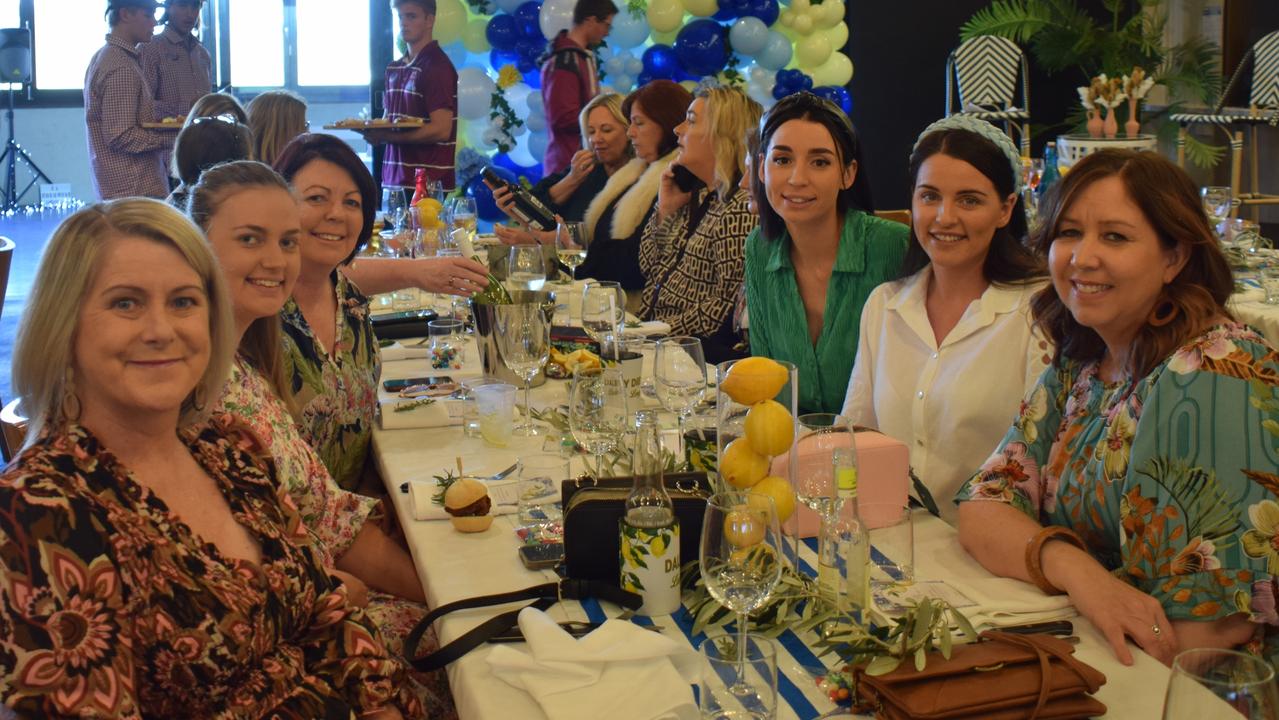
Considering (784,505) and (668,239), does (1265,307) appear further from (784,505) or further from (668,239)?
(784,505)

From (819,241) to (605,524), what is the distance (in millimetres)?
1675

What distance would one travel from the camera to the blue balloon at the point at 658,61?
333 inches

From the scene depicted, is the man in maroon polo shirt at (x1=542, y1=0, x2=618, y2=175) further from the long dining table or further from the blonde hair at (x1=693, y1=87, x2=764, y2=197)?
the long dining table

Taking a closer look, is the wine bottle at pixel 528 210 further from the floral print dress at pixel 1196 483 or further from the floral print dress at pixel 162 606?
the floral print dress at pixel 1196 483

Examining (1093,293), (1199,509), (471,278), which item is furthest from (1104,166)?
(471,278)

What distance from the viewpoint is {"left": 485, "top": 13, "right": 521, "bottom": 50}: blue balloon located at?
827 centimetres

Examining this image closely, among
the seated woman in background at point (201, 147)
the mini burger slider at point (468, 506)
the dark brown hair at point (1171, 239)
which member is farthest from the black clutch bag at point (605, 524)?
the seated woman in background at point (201, 147)

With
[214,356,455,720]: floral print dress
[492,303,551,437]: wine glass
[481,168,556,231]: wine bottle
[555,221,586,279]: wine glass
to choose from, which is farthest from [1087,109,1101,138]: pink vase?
[214,356,455,720]: floral print dress

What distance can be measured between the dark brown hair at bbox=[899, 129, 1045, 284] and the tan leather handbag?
1366mm

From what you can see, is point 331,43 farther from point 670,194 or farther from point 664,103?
point 670,194

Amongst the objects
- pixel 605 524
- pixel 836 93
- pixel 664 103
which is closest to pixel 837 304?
pixel 605 524

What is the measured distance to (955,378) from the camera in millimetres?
2484

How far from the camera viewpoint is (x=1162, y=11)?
9.81 metres

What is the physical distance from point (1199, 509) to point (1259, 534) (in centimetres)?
8
